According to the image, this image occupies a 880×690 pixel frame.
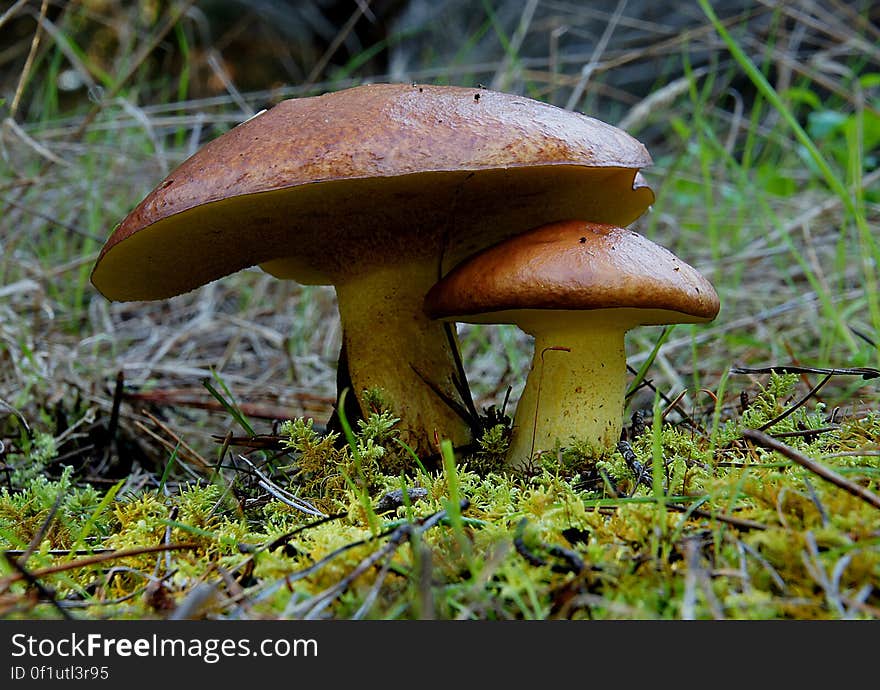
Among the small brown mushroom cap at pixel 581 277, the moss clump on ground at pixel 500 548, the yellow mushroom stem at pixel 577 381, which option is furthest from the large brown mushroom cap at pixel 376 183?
the moss clump on ground at pixel 500 548

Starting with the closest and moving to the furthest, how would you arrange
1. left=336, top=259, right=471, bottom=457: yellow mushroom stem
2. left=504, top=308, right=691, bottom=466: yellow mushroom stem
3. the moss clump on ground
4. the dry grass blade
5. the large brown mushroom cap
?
1. the moss clump on ground
2. the dry grass blade
3. the large brown mushroom cap
4. left=504, top=308, right=691, bottom=466: yellow mushroom stem
5. left=336, top=259, right=471, bottom=457: yellow mushroom stem

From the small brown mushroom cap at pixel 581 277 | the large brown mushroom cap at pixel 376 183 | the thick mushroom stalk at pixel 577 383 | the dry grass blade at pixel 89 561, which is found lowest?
the dry grass blade at pixel 89 561

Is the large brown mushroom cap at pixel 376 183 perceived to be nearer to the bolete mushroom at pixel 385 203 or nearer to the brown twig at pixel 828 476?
the bolete mushroom at pixel 385 203

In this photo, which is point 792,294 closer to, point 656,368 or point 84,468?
point 656,368

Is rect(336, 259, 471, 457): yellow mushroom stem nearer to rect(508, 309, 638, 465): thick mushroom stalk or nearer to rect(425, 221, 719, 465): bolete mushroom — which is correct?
rect(425, 221, 719, 465): bolete mushroom

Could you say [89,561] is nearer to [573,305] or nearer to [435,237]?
[573,305]

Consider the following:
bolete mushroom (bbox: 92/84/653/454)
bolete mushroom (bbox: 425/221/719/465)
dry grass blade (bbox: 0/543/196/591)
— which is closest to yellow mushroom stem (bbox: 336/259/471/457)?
bolete mushroom (bbox: 92/84/653/454)

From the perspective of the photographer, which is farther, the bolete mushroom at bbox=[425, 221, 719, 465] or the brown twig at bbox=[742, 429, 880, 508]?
the bolete mushroom at bbox=[425, 221, 719, 465]
